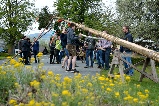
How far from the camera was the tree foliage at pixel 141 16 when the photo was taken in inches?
1326

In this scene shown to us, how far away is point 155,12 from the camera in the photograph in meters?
34.4

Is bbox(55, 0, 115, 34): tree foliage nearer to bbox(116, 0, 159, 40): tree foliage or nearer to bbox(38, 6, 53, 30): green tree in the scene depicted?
bbox(38, 6, 53, 30): green tree

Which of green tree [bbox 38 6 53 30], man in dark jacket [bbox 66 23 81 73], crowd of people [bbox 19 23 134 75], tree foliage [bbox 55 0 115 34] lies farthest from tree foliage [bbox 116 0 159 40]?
tree foliage [bbox 55 0 115 34]

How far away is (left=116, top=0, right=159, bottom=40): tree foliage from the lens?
111 feet

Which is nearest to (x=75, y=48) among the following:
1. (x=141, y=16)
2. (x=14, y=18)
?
(x=141, y=16)

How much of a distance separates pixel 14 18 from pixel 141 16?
3216 cm

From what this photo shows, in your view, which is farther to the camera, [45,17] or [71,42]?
[45,17]

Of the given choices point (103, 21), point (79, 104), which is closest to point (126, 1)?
point (103, 21)

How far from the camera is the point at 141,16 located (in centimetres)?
3484

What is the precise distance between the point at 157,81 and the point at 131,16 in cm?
2388

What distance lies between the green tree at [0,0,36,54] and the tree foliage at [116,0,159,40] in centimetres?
2973

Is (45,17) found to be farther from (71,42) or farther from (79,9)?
(79,9)

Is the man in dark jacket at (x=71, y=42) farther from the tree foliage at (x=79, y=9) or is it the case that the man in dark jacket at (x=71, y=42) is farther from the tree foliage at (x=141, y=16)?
the tree foliage at (x=79, y=9)

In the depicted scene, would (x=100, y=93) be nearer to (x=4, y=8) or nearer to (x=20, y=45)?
(x=20, y=45)
